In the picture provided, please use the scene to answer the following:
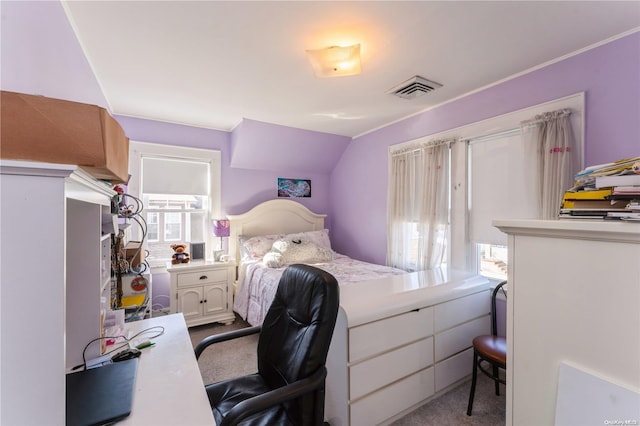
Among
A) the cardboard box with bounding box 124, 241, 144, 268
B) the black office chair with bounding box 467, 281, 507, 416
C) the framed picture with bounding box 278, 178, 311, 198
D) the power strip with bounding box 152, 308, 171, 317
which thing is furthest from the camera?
the framed picture with bounding box 278, 178, 311, 198

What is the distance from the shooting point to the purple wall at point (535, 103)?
1686 mm

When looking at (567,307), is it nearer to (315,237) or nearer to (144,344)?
(144,344)

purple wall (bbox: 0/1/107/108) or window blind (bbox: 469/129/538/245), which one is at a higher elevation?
purple wall (bbox: 0/1/107/108)

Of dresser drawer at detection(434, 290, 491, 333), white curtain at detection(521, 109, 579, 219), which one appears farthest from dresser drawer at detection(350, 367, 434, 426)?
white curtain at detection(521, 109, 579, 219)

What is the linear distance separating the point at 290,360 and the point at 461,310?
57.7 inches

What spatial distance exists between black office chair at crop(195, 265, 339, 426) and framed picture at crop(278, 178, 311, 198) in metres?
2.78

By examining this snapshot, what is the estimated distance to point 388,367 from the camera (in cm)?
167

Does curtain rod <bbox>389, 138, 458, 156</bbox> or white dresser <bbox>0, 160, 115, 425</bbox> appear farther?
curtain rod <bbox>389, 138, 458, 156</bbox>

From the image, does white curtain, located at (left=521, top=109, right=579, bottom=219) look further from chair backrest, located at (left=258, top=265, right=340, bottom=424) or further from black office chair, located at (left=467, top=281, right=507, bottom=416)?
chair backrest, located at (left=258, top=265, right=340, bottom=424)

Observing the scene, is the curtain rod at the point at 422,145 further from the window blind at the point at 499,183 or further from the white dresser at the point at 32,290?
the white dresser at the point at 32,290

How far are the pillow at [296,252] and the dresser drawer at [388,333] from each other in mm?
1642

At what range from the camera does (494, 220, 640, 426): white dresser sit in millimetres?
621

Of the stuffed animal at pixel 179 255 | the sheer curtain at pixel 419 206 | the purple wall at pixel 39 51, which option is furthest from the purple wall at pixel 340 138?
the stuffed animal at pixel 179 255

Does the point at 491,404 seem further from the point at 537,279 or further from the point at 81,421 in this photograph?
the point at 81,421
